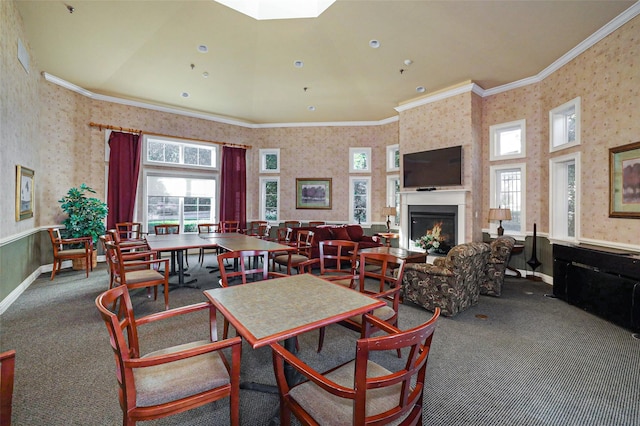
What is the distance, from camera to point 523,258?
5.78 metres

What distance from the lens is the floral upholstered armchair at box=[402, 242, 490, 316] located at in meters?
3.39

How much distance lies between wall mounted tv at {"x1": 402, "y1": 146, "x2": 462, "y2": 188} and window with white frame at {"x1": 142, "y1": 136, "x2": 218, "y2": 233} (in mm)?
5256

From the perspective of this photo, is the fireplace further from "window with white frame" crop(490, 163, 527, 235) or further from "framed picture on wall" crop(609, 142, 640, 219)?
"framed picture on wall" crop(609, 142, 640, 219)

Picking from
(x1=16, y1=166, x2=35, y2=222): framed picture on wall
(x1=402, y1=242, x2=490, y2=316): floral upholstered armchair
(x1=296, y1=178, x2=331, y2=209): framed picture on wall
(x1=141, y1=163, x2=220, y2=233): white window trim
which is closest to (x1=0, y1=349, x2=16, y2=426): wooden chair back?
(x1=402, y1=242, x2=490, y2=316): floral upholstered armchair

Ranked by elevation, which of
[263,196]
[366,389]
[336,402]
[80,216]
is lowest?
[336,402]

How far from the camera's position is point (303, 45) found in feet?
16.7

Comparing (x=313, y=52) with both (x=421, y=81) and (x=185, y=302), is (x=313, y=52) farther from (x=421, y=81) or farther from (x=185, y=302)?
(x=185, y=302)

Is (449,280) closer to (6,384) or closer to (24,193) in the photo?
(6,384)

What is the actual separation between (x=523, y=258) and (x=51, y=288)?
27.8ft

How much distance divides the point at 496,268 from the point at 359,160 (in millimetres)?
5220

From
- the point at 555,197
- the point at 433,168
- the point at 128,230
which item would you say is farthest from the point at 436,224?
the point at 128,230

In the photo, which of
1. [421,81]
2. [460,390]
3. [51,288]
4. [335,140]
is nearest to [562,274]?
[460,390]

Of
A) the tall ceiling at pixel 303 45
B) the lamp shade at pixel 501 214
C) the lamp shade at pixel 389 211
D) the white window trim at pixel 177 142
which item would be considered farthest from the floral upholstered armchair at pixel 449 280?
the white window trim at pixel 177 142

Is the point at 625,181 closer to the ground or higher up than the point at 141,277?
higher up
